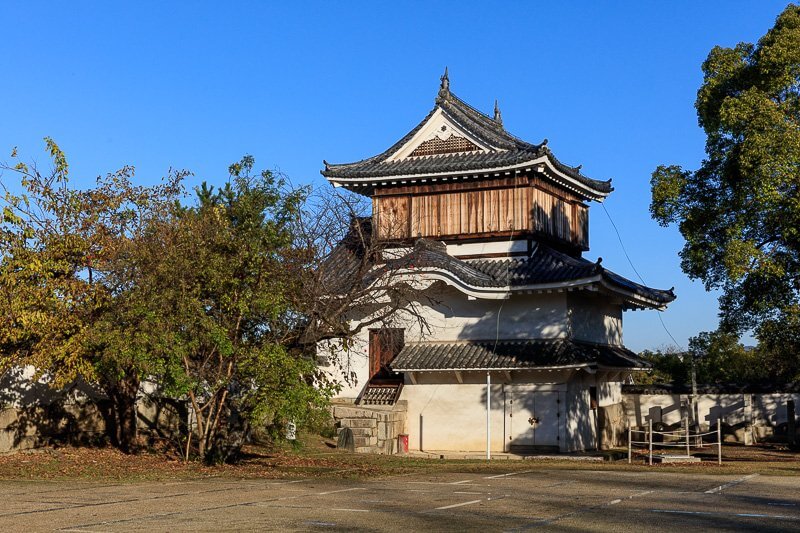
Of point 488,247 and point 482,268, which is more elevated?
point 488,247

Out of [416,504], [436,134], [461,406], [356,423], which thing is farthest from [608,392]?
[416,504]

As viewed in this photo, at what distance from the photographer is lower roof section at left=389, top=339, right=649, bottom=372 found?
95.4 ft

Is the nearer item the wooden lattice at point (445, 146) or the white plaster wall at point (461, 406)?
the white plaster wall at point (461, 406)

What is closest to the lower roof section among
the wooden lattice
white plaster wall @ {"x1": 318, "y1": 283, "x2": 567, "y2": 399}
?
white plaster wall @ {"x1": 318, "y1": 283, "x2": 567, "y2": 399}

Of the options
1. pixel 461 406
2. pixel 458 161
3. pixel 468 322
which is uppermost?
pixel 458 161

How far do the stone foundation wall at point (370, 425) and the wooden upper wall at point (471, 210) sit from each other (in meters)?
5.96

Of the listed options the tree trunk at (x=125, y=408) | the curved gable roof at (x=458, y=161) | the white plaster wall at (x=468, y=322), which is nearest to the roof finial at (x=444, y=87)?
the curved gable roof at (x=458, y=161)

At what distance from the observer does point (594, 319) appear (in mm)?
32844

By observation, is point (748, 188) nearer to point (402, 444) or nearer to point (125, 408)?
point (402, 444)

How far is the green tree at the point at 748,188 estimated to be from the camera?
22.4 m

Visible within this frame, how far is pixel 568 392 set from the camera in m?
29.9

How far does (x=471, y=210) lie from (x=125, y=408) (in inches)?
539

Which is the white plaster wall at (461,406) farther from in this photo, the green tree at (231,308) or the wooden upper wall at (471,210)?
the green tree at (231,308)

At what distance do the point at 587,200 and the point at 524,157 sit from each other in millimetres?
6466
